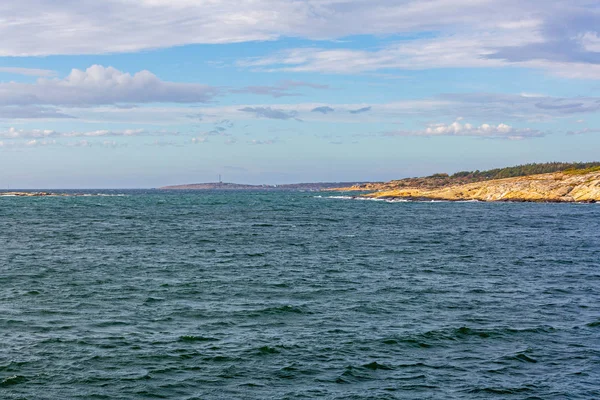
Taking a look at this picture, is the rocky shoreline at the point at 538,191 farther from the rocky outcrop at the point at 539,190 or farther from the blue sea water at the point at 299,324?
the blue sea water at the point at 299,324

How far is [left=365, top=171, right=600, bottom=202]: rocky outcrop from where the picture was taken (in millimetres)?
148125

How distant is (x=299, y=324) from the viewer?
28016 mm

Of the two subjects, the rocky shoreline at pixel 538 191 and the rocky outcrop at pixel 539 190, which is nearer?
the rocky shoreline at pixel 538 191

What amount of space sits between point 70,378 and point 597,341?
20801 millimetres

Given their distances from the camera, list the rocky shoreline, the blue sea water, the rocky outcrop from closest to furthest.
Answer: the blue sea water, the rocky shoreline, the rocky outcrop

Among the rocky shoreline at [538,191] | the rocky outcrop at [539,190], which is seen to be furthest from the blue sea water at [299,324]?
the rocky outcrop at [539,190]

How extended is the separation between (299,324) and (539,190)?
14356 centimetres

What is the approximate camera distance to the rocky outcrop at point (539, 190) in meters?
148

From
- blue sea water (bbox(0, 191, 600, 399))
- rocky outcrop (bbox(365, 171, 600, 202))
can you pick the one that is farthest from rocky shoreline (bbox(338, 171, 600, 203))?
blue sea water (bbox(0, 191, 600, 399))

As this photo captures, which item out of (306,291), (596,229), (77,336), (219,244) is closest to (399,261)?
(306,291)

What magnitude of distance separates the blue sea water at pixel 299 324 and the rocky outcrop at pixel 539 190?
100m

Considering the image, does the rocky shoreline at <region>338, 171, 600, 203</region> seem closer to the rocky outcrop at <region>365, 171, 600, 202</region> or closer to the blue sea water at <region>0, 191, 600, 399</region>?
the rocky outcrop at <region>365, 171, 600, 202</region>

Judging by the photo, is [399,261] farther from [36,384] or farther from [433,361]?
[36,384]

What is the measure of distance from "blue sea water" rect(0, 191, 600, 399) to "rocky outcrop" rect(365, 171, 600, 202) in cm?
10013
